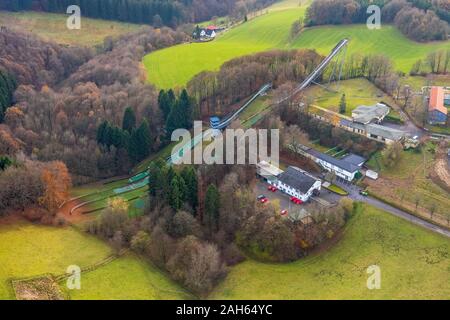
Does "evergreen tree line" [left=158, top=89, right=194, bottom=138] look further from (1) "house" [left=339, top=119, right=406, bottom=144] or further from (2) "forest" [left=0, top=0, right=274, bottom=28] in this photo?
(2) "forest" [left=0, top=0, right=274, bottom=28]

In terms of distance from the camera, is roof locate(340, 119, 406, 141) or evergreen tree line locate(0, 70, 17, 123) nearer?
roof locate(340, 119, 406, 141)

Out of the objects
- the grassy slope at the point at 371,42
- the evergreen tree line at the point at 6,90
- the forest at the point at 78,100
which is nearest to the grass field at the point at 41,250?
the forest at the point at 78,100

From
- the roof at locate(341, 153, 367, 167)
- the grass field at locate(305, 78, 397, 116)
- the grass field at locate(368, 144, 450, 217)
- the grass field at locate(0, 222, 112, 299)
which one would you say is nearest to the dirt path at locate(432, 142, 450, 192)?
the grass field at locate(368, 144, 450, 217)

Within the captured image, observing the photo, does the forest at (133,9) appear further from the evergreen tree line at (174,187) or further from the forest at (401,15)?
the evergreen tree line at (174,187)

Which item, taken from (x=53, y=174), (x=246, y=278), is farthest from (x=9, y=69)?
(x=246, y=278)

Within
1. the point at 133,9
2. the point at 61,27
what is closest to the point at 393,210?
the point at 61,27

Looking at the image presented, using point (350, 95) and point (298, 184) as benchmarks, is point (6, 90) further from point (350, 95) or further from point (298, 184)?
point (350, 95)

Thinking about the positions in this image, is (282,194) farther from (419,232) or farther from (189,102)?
(189,102)
